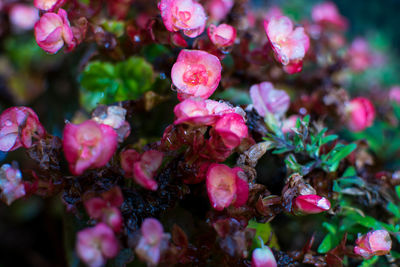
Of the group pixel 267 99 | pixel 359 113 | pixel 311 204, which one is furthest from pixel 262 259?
pixel 359 113

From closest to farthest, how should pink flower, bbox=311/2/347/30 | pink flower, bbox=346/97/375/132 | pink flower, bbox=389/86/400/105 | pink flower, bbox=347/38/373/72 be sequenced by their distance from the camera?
pink flower, bbox=346/97/375/132, pink flower, bbox=389/86/400/105, pink flower, bbox=311/2/347/30, pink flower, bbox=347/38/373/72

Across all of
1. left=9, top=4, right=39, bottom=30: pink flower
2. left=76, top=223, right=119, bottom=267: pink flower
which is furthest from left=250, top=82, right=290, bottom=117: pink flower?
left=9, top=4, right=39, bottom=30: pink flower

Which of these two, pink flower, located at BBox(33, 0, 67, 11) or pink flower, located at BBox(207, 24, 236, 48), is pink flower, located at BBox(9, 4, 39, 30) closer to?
pink flower, located at BBox(33, 0, 67, 11)

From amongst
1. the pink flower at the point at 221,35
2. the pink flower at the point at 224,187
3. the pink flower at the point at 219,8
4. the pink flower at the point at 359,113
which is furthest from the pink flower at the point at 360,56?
the pink flower at the point at 224,187

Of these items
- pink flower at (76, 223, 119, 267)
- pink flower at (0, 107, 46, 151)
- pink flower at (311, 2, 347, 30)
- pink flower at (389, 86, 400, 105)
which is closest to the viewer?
pink flower at (76, 223, 119, 267)

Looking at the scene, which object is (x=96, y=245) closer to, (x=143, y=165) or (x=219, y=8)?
(x=143, y=165)
